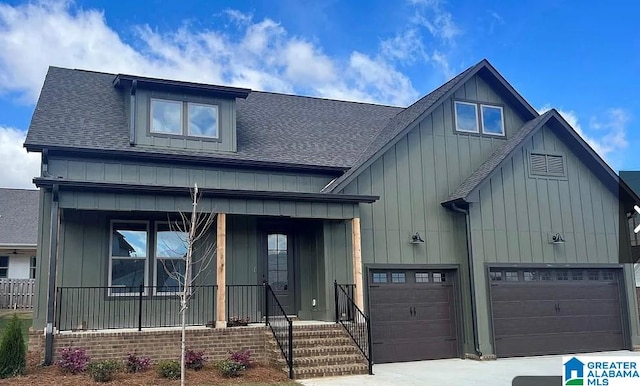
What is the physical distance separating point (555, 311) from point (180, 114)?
10.6 meters

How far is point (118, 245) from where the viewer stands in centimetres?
1246

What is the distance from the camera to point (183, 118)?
13789 millimetres

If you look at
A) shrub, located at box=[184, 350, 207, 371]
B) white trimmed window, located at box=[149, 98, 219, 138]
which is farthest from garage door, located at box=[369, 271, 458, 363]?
white trimmed window, located at box=[149, 98, 219, 138]

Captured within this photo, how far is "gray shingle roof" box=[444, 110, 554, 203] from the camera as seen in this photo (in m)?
14.0

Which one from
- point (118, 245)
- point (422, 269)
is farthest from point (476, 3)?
point (118, 245)

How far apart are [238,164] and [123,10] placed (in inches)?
335

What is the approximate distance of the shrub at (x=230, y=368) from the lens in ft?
32.6

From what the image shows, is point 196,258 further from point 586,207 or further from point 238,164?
point 586,207

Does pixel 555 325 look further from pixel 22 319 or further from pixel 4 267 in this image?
pixel 4 267

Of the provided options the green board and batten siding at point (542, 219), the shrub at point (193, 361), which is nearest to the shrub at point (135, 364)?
the shrub at point (193, 361)

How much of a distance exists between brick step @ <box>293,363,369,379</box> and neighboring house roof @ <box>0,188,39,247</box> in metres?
15.4

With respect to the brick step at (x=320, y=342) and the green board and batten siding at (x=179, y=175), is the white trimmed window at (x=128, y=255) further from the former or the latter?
the brick step at (x=320, y=342)

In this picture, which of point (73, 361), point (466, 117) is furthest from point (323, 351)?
point (466, 117)

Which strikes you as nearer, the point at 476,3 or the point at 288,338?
the point at 288,338
